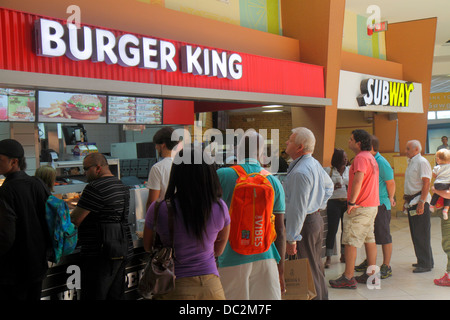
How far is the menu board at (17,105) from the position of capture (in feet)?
16.8

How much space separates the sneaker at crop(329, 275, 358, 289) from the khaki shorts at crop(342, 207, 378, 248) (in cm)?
42

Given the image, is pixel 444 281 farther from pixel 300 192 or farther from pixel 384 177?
pixel 300 192

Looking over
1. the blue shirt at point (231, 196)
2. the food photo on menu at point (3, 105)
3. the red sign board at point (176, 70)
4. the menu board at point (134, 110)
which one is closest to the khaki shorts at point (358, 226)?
the blue shirt at point (231, 196)

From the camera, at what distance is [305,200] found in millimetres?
3473

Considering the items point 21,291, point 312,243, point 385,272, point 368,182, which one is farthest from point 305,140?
point 385,272

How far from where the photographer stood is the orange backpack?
2754mm

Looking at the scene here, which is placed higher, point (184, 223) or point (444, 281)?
point (184, 223)

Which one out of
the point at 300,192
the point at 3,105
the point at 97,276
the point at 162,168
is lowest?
the point at 97,276

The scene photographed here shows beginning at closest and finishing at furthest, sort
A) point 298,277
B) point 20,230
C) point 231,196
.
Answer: point 20,230 < point 231,196 < point 298,277

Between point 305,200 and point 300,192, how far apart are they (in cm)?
8

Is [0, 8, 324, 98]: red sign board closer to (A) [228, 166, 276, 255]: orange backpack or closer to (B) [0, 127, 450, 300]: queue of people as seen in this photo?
(B) [0, 127, 450, 300]: queue of people

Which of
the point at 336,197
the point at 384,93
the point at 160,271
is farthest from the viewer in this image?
the point at 384,93

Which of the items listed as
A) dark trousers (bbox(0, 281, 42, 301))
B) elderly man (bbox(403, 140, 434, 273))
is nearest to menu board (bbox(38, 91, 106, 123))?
dark trousers (bbox(0, 281, 42, 301))
